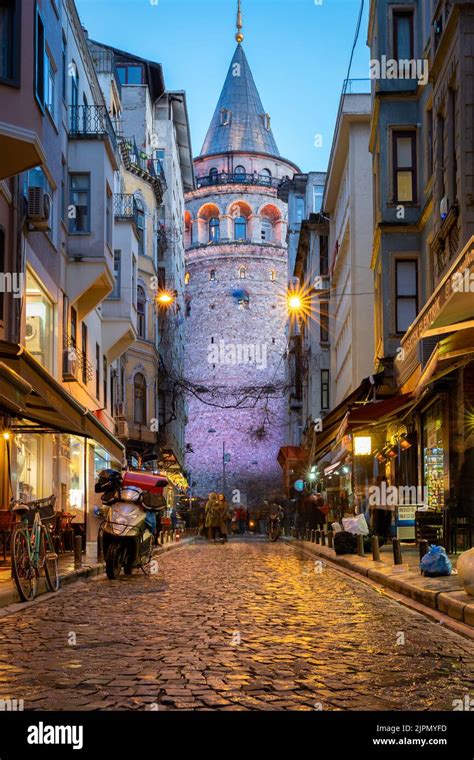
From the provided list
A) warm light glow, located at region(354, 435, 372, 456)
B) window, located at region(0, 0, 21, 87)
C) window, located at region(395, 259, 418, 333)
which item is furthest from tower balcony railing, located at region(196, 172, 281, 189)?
window, located at region(0, 0, 21, 87)

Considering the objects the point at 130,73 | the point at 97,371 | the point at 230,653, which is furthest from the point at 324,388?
the point at 230,653

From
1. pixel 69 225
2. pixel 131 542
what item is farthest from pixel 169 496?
pixel 131 542

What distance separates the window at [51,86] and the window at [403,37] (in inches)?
349

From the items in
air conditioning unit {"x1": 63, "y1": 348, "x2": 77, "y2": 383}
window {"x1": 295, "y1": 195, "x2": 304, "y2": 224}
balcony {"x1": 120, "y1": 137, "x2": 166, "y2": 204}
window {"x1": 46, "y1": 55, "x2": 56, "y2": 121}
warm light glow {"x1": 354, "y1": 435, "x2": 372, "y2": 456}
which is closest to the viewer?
window {"x1": 46, "y1": 55, "x2": 56, "y2": 121}

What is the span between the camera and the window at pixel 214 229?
92625 mm

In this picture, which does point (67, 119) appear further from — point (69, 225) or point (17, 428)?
point (17, 428)

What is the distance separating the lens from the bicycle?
11117mm

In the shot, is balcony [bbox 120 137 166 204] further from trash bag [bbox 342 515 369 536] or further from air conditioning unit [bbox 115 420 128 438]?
trash bag [bbox 342 515 369 536]

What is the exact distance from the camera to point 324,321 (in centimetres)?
4881

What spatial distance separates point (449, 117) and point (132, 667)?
49.9 feet

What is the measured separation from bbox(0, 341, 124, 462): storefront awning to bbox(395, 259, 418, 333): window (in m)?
10.5

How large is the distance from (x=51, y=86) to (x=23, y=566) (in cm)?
1479

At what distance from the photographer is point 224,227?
9238 cm

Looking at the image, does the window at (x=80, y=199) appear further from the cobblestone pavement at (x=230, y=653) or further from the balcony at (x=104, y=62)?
the cobblestone pavement at (x=230, y=653)
